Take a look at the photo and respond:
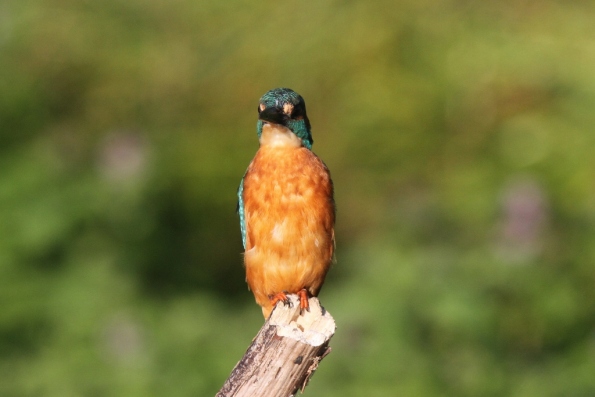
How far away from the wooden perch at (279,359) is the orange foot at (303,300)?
0.18 meters

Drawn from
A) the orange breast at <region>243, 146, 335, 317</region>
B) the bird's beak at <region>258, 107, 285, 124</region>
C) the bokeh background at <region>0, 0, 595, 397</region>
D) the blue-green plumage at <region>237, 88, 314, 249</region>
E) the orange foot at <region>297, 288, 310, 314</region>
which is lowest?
the orange foot at <region>297, 288, 310, 314</region>

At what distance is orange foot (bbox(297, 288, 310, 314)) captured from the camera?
292 cm

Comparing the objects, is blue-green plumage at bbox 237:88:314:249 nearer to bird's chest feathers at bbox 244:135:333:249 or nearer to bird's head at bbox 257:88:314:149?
bird's head at bbox 257:88:314:149

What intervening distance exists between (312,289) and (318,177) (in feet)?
1.30

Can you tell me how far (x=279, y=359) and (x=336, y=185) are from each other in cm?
467

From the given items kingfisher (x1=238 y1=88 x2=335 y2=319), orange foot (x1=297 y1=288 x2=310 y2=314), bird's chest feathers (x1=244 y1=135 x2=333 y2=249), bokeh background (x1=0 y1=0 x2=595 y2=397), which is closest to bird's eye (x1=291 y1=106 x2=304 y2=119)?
kingfisher (x1=238 y1=88 x2=335 y2=319)

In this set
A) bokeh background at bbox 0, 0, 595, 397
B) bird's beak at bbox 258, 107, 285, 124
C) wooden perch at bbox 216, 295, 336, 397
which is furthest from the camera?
bokeh background at bbox 0, 0, 595, 397

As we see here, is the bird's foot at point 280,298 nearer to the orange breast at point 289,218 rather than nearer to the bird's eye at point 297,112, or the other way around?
the orange breast at point 289,218

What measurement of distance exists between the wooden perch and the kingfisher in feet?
1.69

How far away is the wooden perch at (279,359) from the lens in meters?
2.50

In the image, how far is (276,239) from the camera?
327cm

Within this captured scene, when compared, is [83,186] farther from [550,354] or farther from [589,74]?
[589,74]

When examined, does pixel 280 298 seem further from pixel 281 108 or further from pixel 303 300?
pixel 281 108

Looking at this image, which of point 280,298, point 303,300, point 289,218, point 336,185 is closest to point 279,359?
point 303,300
